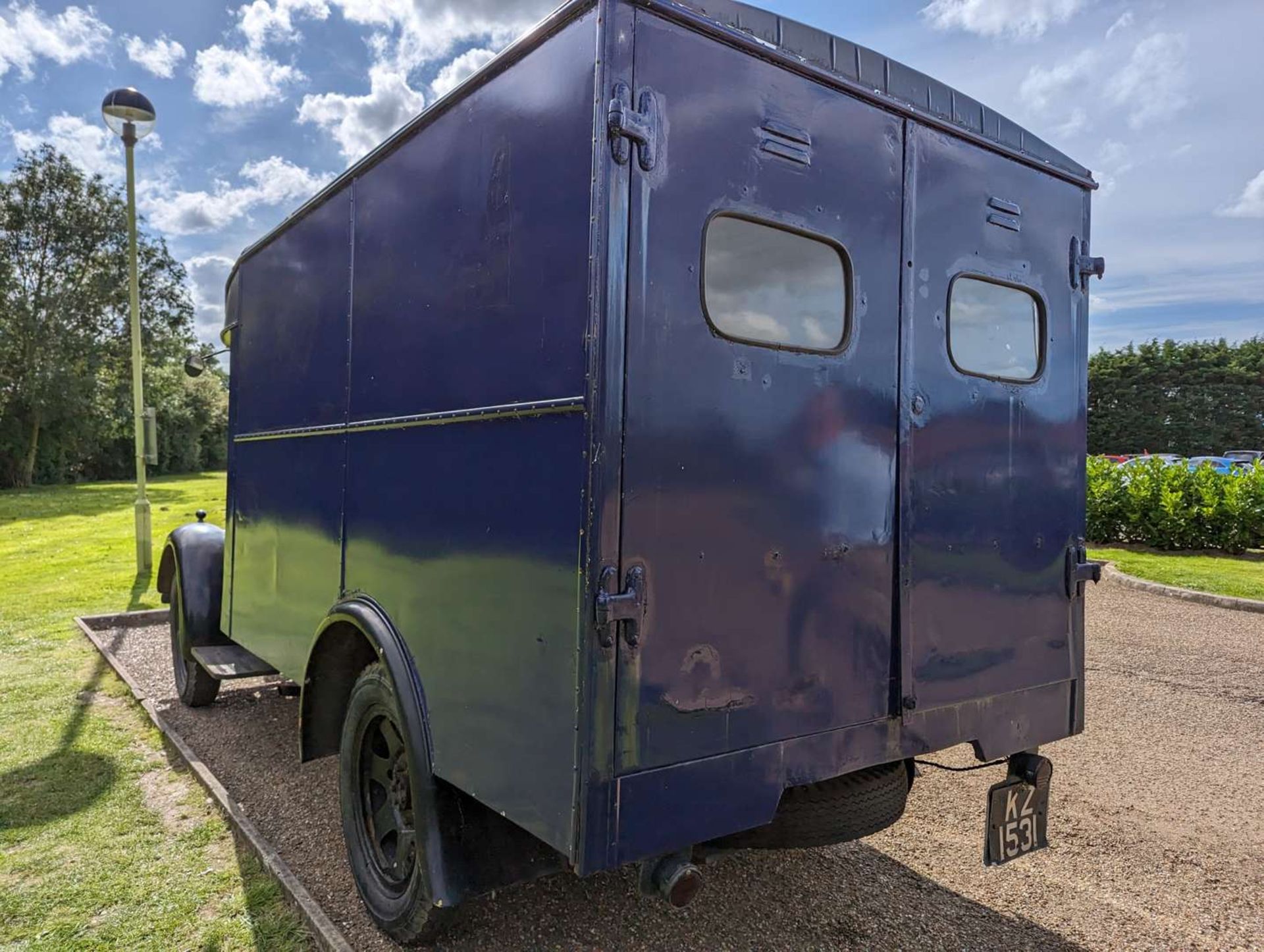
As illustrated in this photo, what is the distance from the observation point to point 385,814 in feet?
9.55

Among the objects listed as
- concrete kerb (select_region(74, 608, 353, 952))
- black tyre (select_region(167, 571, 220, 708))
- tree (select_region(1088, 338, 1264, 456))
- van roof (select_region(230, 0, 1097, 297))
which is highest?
tree (select_region(1088, 338, 1264, 456))

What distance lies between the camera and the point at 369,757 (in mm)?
3020

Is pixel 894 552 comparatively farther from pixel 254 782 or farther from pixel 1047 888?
pixel 254 782

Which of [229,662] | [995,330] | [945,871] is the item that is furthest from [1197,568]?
[229,662]

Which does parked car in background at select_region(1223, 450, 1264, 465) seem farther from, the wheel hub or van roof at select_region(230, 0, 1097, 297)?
the wheel hub

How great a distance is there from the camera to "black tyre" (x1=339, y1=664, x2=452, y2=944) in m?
2.55

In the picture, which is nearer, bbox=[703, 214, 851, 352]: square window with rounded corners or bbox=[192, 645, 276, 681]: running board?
bbox=[703, 214, 851, 352]: square window with rounded corners

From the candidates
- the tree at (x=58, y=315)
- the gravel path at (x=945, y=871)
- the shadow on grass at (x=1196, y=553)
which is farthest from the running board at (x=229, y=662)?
the tree at (x=58, y=315)

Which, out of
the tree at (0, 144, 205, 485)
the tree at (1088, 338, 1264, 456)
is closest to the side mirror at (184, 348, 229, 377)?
the tree at (0, 144, 205, 485)

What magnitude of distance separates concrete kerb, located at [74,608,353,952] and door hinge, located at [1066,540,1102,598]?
2825mm

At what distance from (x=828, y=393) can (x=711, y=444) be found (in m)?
0.47

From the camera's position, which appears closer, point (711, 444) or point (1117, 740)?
point (711, 444)

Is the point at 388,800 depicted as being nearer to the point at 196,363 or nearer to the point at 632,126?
the point at 632,126

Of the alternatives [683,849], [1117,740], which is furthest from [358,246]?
[1117,740]
